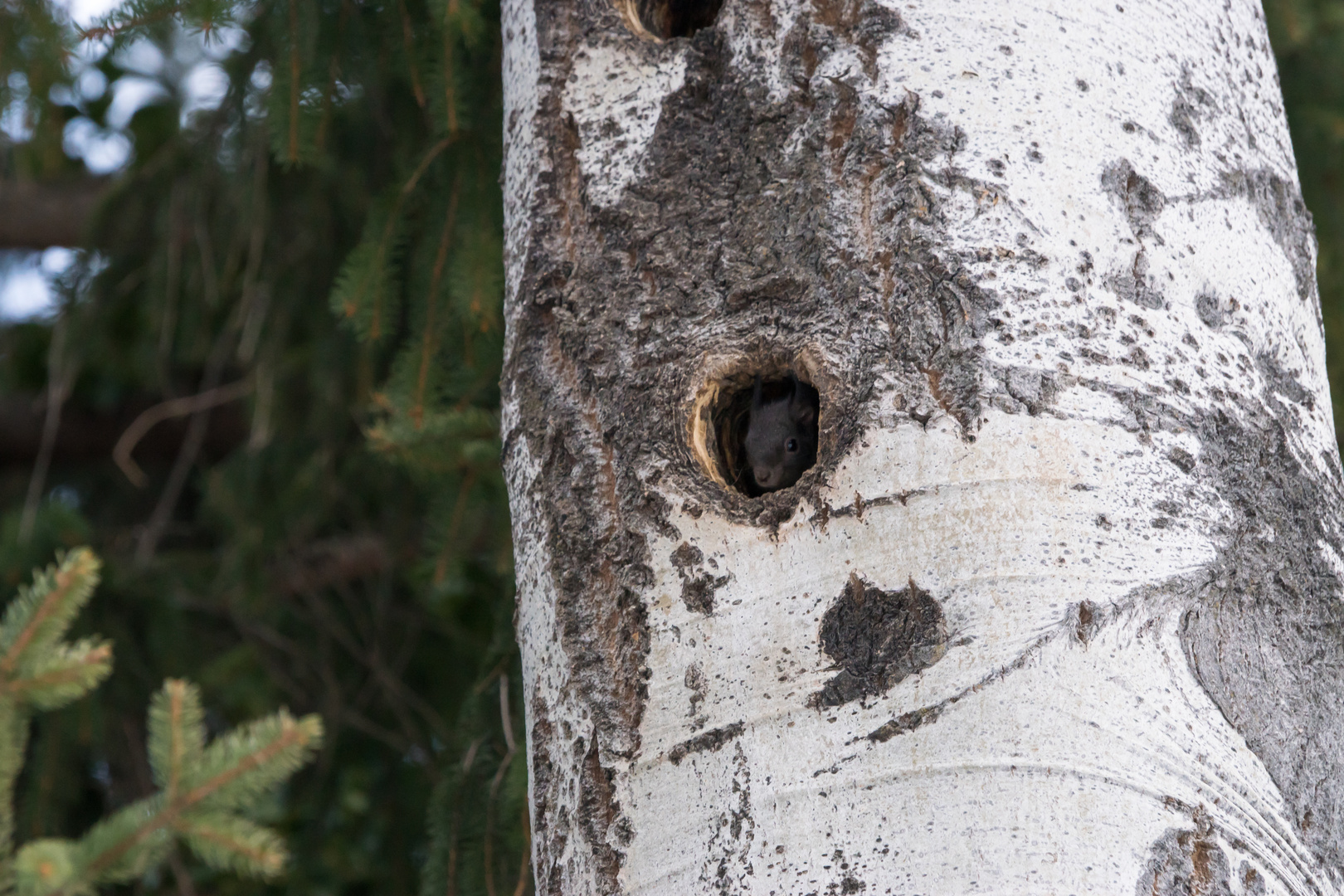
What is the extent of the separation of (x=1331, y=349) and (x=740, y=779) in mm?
2963

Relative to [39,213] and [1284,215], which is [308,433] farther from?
[1284,215]

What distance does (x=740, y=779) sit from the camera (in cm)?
104

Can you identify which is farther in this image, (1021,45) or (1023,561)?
(1021,45)

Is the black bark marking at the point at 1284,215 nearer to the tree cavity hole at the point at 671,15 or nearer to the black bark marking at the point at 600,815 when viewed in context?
the tree cavity hole at the point at 671,15

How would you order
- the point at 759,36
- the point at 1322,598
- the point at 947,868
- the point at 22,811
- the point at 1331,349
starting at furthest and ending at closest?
the point at 1331,349 < the point at 22,811 < the point at 759,36 < the point at 1322,598 < the point at 947,868

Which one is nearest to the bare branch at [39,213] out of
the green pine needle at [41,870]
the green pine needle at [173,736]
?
the green pine needle at [173,736]

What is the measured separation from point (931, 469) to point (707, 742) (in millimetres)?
321

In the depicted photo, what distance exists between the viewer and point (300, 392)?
342cm

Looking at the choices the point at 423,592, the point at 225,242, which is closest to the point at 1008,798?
the point at 423,592

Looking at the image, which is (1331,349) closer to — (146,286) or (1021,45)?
(1021,45)

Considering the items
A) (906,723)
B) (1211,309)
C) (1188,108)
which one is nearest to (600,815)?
(906,723)

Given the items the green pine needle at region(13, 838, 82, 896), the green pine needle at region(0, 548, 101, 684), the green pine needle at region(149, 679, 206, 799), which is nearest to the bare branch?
the green pine needle at region(0, 548, 101, 684)

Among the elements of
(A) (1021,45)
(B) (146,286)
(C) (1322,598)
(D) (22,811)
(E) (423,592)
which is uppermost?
(B) (146,286)

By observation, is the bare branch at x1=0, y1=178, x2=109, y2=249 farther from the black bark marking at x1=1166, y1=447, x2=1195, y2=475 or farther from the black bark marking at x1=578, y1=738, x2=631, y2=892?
the black bark marking at x1=1166, y1=447, x2=1195, y2=475
